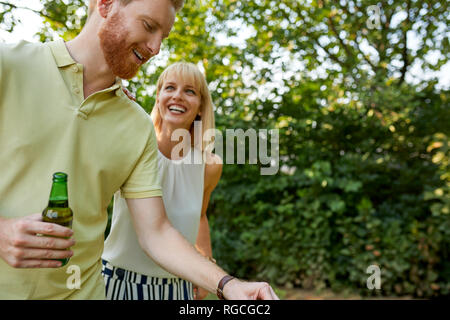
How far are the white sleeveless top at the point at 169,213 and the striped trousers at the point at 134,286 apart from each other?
0.11ft

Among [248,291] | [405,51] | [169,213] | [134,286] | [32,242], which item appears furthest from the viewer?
[405,51]

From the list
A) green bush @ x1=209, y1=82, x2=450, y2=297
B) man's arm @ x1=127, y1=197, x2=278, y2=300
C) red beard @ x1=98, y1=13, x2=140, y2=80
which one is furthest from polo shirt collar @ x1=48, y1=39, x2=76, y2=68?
green bush @ x1=209, y1=82, x2=450, y2=297

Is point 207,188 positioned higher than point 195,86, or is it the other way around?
point 195,86

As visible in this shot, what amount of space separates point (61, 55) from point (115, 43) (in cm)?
19

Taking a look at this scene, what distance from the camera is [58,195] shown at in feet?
4.01

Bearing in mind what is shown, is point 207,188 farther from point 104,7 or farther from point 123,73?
point 104,7

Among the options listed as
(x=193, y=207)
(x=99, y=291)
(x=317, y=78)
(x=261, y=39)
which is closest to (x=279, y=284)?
(x=317, y=78)

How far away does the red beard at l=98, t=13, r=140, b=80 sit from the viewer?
4.97 feet

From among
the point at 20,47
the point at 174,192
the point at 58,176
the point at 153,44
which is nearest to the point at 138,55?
the point at 153,44

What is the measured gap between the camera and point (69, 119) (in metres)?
1.42

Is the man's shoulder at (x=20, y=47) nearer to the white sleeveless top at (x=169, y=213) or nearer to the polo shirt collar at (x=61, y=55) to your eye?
the polo shirt collar at (x=61, y=55)

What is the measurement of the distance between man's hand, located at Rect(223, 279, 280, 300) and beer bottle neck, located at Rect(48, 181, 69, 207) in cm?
60

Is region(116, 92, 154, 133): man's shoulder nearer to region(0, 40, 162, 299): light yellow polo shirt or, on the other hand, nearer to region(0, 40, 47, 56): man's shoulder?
region(0, 40, 162, 299): light yellow polo shirt

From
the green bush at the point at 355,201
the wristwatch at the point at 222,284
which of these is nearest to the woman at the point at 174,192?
the wristwatch at the point at 222,284
